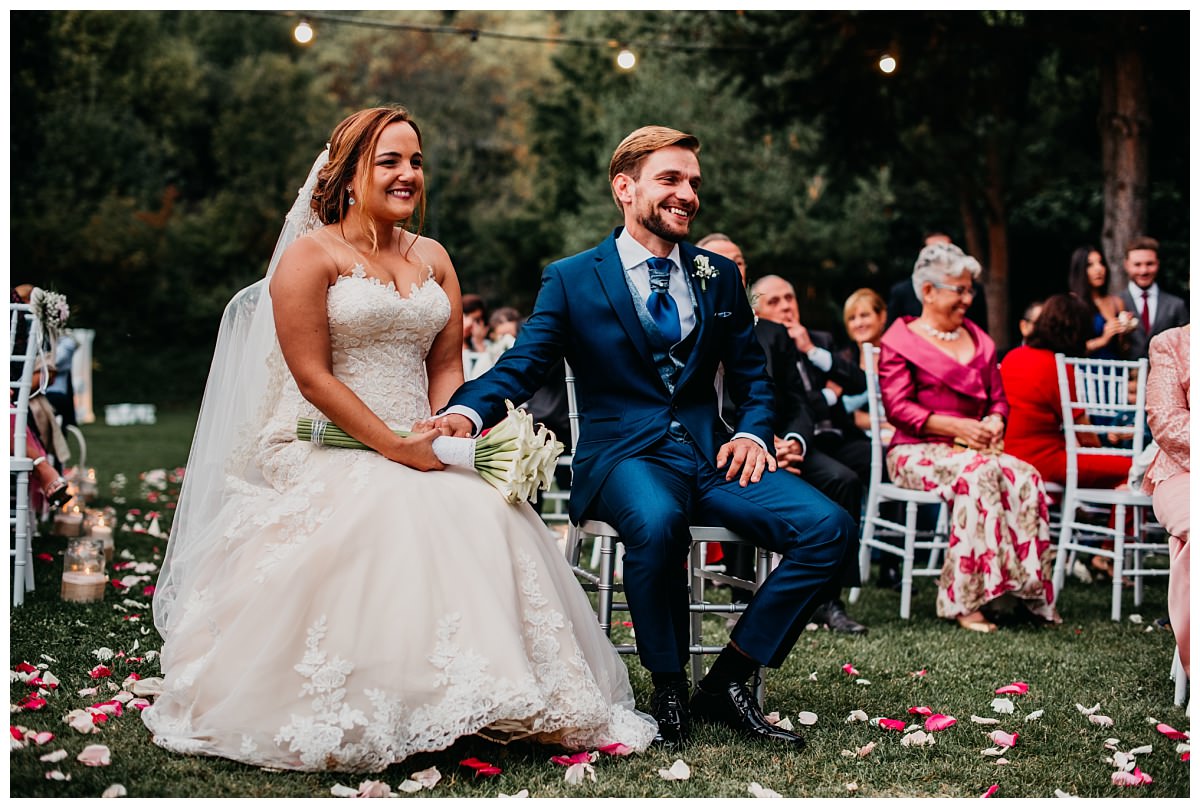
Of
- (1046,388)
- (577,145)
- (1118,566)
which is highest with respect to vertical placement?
(577,145)

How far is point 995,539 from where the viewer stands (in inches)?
217

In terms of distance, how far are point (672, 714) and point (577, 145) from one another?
26981 mm

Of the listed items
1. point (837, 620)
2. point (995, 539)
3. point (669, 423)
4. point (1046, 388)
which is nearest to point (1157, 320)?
point (1046, 388)

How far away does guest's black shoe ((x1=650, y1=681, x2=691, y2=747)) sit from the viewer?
344cm

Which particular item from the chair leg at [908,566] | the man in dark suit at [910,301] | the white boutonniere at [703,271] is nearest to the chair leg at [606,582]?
the white boutonniere at [703,271]

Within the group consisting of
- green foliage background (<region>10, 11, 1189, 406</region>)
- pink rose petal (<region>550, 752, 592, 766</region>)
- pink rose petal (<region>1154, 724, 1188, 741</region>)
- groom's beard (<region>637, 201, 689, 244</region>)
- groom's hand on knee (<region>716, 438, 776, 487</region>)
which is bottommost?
pink rose petal (<region>1154, 724, 1188, 741</region>)

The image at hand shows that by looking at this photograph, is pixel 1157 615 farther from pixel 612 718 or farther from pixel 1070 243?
pixel 1070 243

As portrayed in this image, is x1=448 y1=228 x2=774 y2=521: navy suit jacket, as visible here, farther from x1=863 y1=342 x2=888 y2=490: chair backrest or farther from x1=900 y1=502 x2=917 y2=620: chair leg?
x1=863 y1=342 x2=888 y2=490: chair backrest

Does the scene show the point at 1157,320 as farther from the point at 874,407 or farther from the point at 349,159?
the point at 349,159

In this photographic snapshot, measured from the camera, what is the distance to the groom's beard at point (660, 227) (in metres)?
3.86

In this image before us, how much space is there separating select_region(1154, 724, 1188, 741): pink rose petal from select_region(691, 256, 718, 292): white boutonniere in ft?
6.46

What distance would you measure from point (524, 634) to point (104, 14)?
28.3 meters

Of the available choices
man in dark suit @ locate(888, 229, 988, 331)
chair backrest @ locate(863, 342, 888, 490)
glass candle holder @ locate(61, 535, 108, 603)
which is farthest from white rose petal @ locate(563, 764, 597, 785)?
man in dark suit @ locate(888, 229, 988, 331)

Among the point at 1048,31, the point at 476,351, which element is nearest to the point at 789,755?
the point at 476,351
